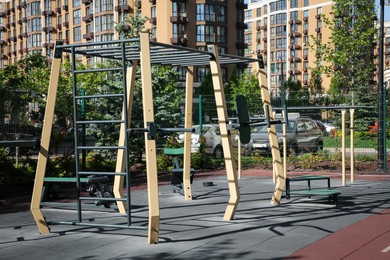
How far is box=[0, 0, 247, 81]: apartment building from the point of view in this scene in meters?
71.9

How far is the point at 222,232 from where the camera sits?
7.47 metres

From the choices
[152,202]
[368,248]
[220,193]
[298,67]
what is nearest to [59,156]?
[220,193]

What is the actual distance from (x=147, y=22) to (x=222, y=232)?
228ft

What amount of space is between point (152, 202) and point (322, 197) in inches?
199

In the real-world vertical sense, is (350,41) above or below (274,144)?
above

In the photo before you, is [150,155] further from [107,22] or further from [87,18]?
[87,18]

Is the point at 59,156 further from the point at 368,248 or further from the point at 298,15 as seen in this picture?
the point at 298,15

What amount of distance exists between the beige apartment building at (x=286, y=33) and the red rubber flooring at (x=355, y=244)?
301 ft

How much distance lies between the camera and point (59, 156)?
1405cm

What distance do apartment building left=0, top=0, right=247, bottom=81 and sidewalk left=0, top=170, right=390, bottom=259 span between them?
52329 millimetres

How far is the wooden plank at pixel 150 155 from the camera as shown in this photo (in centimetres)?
683

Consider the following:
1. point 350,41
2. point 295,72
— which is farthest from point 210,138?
point 295,72

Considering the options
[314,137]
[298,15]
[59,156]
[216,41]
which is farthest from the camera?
[298,15]

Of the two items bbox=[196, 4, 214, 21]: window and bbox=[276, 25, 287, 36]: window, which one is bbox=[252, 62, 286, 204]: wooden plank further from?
bbox=[276, 25, 287, 36]: window
